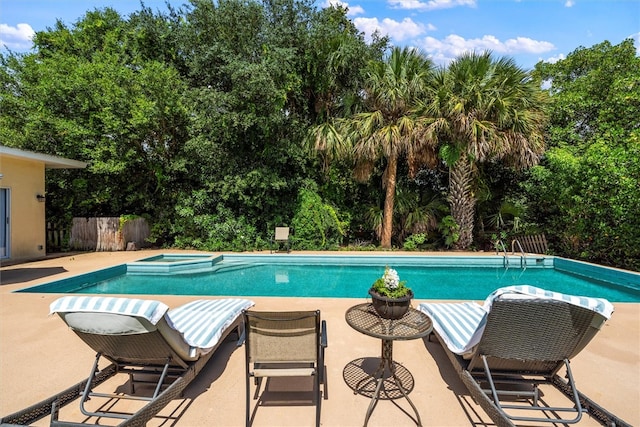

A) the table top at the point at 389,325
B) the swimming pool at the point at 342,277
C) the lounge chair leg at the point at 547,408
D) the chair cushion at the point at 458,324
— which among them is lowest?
the swimming pool at the point at 342,277

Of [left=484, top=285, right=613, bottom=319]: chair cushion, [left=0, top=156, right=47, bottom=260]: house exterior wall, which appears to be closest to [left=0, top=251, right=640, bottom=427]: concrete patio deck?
[left=484, top=285, right=613, bottom=319]: chair cushion

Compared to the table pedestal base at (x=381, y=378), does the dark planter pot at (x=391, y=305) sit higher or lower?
higher

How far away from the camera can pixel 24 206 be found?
29.5 feet

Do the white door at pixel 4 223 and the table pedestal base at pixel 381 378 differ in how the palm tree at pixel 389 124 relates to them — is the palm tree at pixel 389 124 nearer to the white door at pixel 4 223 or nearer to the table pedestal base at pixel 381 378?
the table pedestal base at pixel 381 378

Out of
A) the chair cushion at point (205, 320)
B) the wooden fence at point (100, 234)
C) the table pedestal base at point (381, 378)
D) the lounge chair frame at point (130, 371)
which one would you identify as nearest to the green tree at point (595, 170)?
the table pedestal base at point (381, 378)

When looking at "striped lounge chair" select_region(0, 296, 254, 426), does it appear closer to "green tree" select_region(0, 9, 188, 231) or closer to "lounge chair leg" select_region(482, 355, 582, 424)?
"lounge chair leg" select_region(482, 355, 582, 424)

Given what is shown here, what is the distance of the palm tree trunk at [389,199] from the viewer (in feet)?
34.5

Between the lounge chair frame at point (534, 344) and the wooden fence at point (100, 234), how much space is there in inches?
454

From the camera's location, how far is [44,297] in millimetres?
5410

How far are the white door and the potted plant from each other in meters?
10.6

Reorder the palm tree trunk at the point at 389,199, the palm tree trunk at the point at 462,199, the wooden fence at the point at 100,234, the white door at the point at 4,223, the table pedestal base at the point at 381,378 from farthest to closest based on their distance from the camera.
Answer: the wooden fence at the point at 100,234 < the palm tree trunk at the point at 389,199 < the palm tree trunk at the point at 462,199 < the white door at the point at 4,223 < the table pedestal base at the point at 381,378

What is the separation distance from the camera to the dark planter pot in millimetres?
2660

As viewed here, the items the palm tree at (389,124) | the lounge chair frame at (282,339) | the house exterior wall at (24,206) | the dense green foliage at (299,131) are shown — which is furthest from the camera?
the palm tree at (389,124)

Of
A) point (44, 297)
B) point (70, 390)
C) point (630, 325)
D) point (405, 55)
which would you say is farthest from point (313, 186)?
point (70, 390)
